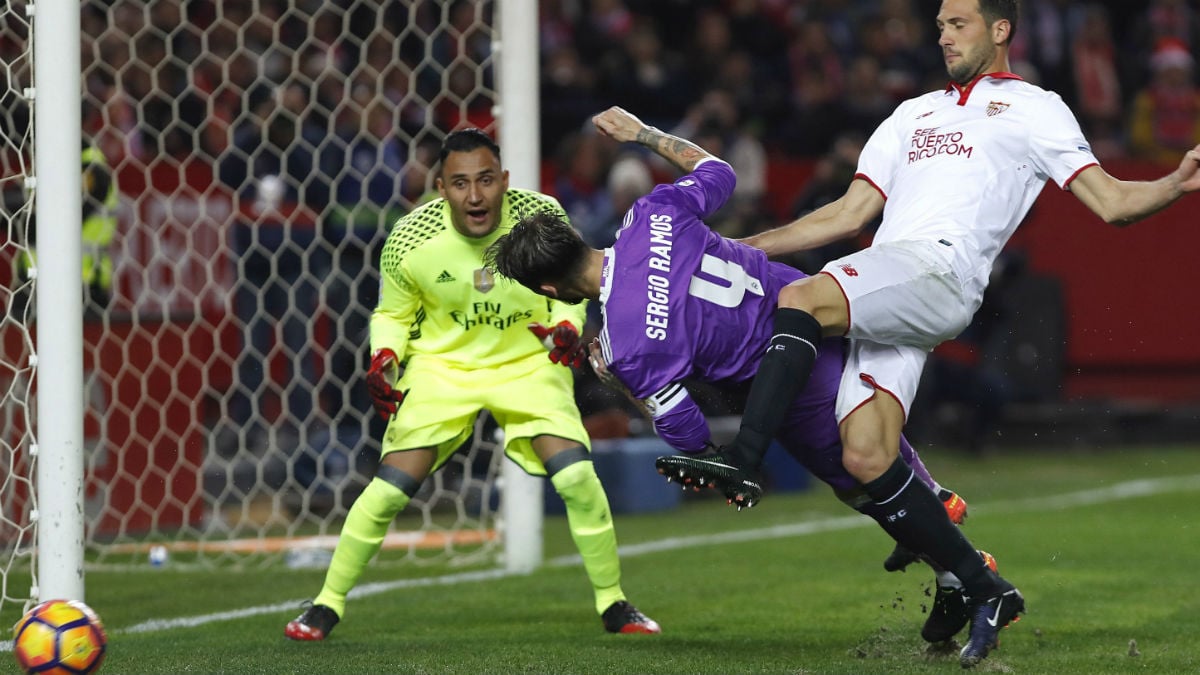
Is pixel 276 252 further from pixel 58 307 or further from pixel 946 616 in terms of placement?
pixel 946 616

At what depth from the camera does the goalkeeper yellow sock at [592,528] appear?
6461 mm

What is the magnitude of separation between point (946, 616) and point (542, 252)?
1.79m

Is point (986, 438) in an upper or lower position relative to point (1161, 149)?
lower

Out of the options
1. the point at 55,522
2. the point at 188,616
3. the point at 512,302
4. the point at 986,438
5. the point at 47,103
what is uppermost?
the point at 47,103

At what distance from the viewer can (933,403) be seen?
47.0ft

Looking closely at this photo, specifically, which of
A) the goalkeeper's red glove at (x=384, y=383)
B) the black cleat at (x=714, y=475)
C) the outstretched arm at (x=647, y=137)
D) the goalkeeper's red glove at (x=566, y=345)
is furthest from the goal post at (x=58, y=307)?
the black cleat at (x=714, y=475)

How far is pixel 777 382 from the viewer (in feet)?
16.5

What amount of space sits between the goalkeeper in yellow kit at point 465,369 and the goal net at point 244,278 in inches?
85.1

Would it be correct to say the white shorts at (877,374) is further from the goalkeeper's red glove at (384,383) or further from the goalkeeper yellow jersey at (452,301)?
the goalkeeper's red glove at (384,383)

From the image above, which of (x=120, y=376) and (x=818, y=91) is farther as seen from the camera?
(x=818, y=91)

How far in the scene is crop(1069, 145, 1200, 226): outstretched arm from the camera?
4910 mm

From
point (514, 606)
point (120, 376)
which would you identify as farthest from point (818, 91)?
point (514, 606)

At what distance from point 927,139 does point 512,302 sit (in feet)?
5.95

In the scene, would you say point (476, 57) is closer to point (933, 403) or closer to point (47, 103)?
point (47, 103)
